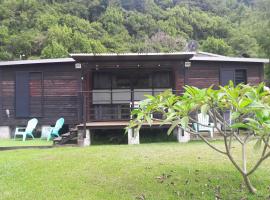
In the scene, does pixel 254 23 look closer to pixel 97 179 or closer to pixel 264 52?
pixel 264 52

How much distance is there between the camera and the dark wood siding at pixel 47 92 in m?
12.7

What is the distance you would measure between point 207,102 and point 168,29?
3266cm

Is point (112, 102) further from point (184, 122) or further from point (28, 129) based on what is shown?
point (184, 122)

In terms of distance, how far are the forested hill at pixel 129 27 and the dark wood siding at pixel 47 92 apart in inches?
480

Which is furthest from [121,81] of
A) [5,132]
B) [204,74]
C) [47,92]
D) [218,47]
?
[218,47]

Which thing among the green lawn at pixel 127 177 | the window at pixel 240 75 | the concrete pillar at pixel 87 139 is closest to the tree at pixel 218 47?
the window at pixel 240 75

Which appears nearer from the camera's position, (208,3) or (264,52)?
(264,52)

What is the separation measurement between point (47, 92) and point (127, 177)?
808 centimetres

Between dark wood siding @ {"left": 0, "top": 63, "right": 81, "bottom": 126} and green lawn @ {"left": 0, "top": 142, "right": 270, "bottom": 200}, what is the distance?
5913mm

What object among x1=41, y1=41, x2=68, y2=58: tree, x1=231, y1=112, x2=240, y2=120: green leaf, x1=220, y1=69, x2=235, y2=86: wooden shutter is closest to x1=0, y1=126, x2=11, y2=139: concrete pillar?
x1=220, y1=69, x2=235, y2=86: wooden shutter

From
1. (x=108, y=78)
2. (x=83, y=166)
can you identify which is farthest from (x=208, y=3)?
(x=83, y=166)

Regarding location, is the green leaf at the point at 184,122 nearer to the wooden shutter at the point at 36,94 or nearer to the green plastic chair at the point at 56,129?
the green plastic chair at the point at 56,129

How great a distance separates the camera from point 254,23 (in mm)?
29547

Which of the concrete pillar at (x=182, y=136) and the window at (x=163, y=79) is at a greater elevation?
the window at (x=163, y=79)
